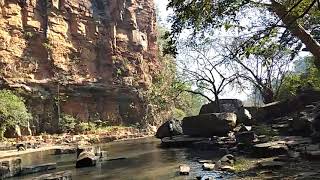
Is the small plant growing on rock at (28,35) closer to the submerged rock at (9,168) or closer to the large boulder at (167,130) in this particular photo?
the large boulder at (167,130)

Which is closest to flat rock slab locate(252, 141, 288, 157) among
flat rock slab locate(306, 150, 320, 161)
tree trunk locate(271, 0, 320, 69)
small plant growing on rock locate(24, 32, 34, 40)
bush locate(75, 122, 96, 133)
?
flat rock slab locate(306, 150, 320, 161)

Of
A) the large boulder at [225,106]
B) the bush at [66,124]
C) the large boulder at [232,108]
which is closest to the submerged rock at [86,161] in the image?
the large boulder at [232,108]

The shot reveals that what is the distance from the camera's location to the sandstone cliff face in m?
58.0

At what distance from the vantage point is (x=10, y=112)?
4678cm

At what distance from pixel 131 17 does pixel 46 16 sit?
20546 mm

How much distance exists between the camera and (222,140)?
84.8 ft

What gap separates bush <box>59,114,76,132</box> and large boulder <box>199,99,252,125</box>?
27471 mm

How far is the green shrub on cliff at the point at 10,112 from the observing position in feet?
152

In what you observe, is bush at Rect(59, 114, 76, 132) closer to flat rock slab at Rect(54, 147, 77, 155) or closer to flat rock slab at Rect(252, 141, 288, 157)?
flat rock slab at Rect(54, 147, 77, 155)

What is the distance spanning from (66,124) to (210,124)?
118 feet

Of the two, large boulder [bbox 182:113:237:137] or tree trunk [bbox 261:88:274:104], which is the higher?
Answer: tree trunk [bbox 261:88:274:104]

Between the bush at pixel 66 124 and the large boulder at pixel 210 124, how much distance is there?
3232cm

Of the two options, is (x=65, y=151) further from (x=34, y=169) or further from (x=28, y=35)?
(x=28, y=35)

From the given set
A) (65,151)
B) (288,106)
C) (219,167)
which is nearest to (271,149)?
(219,167)
